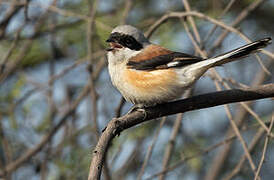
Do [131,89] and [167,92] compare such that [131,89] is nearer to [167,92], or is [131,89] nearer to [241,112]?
[167,92]

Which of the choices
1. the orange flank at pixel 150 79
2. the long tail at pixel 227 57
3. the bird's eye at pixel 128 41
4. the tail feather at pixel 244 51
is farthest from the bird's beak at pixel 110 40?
the tail feather at pixel 244 51

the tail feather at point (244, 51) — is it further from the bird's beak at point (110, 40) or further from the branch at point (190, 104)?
the bird's beak at point (110, 40)

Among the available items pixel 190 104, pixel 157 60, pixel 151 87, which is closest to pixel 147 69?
pixel 157 60

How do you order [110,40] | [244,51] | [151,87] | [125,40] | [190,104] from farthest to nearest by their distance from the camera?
[125,40] → [110,40] → [151,87] → [190,104] → [244,51]

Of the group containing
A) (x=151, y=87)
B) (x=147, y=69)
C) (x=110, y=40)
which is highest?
(x=110, y=40)

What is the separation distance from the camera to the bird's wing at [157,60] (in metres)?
3.77

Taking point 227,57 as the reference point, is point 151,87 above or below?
above

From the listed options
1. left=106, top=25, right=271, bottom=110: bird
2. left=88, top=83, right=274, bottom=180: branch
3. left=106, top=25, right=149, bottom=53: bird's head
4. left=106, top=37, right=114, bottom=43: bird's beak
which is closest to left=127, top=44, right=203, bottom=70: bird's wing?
left=106, top=25, right=271, bottom=110: bird

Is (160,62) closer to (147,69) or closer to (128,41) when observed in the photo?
(147,69)

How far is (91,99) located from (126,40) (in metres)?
0.90

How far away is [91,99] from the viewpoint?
4582 mm

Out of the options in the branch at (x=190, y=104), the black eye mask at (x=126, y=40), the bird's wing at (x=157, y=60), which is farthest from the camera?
the black eye mask at (x=126, y=40)

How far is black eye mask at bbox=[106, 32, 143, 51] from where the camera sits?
12.7 ft

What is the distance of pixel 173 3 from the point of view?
6.31 metres
